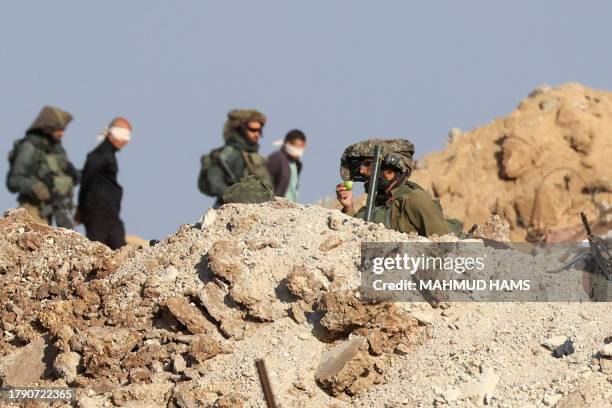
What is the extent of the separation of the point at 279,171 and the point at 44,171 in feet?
6.44

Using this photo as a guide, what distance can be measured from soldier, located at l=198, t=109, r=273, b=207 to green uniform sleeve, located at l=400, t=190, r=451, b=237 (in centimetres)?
317

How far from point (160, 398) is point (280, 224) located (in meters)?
1.36

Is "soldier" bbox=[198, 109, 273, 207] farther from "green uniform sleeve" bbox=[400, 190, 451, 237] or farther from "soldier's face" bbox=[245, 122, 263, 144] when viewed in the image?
"green uniform sleeve" bbox=[400, 190, 451, 237]

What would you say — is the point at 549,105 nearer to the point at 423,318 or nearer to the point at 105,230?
the point at 105,230

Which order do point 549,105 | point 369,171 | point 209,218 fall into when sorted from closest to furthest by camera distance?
1. point 209,218
2. point 369,171
3. point 549,105

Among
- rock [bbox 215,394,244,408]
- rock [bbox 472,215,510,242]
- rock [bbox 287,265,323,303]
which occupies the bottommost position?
rock [bbox 215,394,244,408]

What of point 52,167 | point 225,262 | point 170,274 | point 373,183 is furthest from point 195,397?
point 52,167

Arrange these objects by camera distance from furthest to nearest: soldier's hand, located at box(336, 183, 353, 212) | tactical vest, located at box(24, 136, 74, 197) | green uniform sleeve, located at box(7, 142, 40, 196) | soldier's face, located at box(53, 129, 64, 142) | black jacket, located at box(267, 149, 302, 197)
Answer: black jacket, located at box(267, 149, 302, 197) → soldier's face, located at box(53, 129, 64, 142) → tactical vest, located at box(24, 136, 74, 197) → green uniform sleeve, located at box(7, 142, 40, 196) → soldier's hand, located at box(336, 183, 353, 212)

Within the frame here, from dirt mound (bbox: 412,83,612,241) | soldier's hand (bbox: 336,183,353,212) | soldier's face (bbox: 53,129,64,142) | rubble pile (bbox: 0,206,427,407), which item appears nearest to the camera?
rubble pile (bbox: 0,206,427,407)

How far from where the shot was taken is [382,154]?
1060 centimetres

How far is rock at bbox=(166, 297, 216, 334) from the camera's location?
31.6ft

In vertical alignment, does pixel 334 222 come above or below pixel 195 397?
above

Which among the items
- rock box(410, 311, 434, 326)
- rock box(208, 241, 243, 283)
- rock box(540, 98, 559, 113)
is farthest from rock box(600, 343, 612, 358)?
rock box(540, 98, 559, 113)

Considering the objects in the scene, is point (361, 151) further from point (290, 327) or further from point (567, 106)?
point (567, 106)
